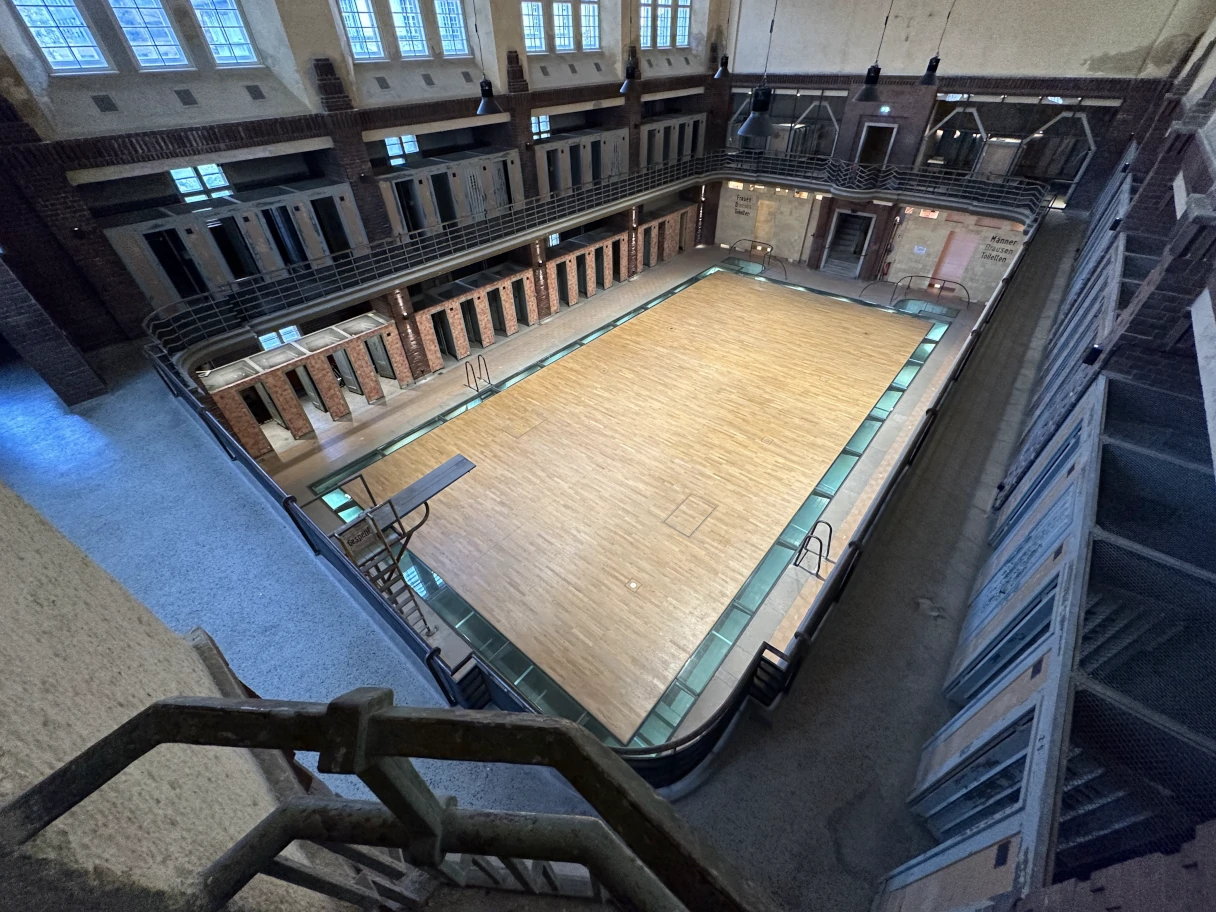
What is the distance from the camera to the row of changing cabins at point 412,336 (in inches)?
374

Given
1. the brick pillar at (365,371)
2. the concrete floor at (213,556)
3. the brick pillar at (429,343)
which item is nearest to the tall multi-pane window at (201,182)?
the brick pillar at (365,371)

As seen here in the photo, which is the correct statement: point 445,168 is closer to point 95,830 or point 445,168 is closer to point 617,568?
point 617,568

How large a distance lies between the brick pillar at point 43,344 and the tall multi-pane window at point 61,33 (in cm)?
379

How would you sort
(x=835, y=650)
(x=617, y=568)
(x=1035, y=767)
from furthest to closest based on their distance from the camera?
1. (x=617, y=568)
2. (x=835, y=650)
3. (x=1035, y=767)

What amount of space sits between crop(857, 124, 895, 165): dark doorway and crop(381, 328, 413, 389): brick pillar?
49.1 ft

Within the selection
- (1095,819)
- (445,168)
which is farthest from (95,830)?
(445,168)

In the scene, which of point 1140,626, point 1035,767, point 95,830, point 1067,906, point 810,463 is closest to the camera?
point 95,830

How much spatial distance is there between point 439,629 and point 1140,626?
6928 mm

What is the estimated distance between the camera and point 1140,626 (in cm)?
348

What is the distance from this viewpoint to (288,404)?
32.4 ft

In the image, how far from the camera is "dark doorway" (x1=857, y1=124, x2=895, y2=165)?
50.6 feet

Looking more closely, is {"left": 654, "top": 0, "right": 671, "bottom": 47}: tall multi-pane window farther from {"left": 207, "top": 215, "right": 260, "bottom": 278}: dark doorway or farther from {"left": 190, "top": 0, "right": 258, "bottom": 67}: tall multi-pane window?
{"left": 207, "top": 215, "right": 260, "bottom": 278}: dark doorway

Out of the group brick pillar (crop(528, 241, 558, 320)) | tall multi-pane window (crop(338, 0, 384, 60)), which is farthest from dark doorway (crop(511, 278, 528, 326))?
tall multi-pane window (crop(338, 0, 384, 60))

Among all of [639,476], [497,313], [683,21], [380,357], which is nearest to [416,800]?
[639,476]
